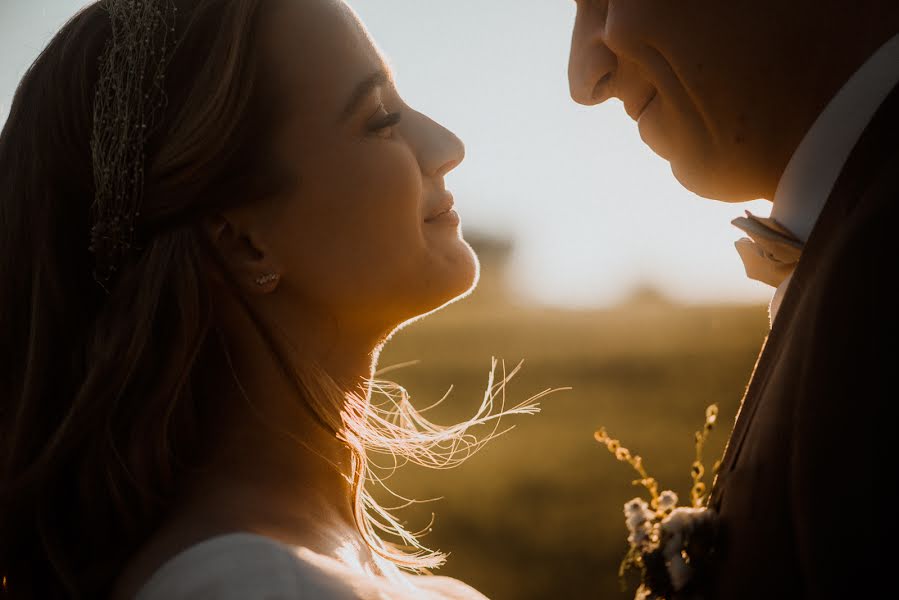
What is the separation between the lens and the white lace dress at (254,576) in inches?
85.7

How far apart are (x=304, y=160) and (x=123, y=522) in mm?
1065

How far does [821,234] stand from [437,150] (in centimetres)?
134

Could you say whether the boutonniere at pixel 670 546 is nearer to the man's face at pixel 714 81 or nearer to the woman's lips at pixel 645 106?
the man's face at pixel 714 81

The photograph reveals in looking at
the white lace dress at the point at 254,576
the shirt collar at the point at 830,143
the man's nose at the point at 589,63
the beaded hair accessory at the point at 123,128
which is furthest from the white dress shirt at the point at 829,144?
the beaded hair accessory at the point at 123,128

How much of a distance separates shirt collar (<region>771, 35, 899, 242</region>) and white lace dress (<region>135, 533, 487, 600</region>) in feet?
4.16

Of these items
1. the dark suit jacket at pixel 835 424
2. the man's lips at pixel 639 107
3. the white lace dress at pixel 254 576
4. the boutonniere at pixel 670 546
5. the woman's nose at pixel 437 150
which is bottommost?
the white lace dress at pixel 254 576

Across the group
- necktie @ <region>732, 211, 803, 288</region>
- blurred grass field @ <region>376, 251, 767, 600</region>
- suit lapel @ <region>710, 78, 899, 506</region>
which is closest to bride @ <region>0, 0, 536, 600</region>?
necktie @ <region>732, 211, 803, 288</region>

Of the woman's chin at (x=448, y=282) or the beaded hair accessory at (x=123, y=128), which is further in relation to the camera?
the woman's chin at (x=448, y=282)

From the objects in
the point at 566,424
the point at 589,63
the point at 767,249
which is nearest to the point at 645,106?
the point at 589,63

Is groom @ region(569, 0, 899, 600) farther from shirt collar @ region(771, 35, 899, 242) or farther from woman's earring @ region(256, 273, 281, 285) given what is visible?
woman's earring @ region(256, 273, 281, 285)

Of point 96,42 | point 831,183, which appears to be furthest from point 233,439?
point 831,183

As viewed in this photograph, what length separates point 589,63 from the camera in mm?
2787

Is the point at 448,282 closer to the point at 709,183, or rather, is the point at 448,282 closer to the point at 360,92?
the point at 360,92

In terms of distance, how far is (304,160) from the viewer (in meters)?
2.79
